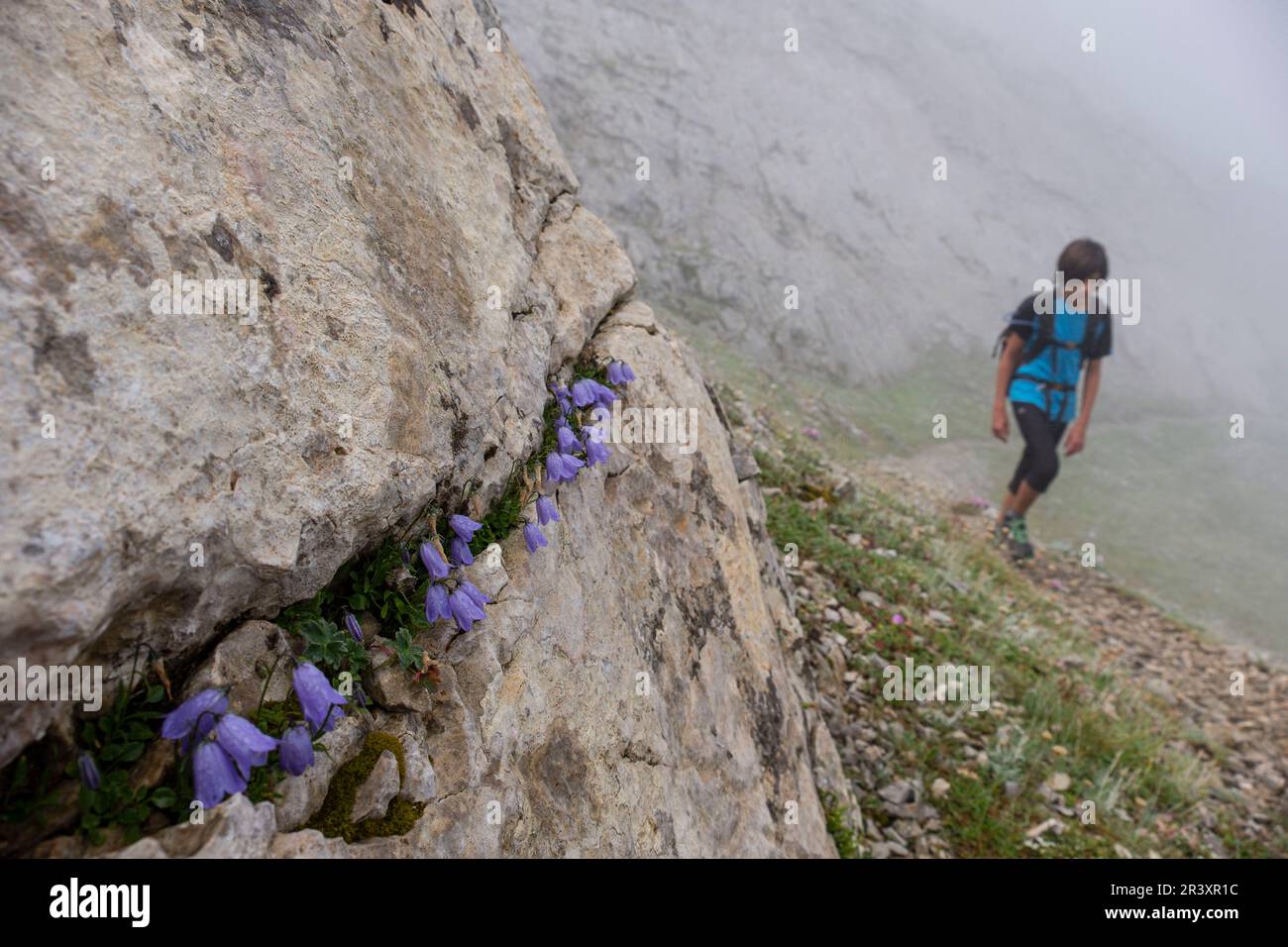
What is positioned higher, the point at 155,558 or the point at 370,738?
the point at 155,558

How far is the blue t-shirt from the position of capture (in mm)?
11180

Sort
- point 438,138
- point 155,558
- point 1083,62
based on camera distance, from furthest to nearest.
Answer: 1. point 1083,62
2. point 438,138
3. point 155,558

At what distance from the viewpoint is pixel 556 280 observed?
203 inches

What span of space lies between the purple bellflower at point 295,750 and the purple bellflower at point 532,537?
1434 mm

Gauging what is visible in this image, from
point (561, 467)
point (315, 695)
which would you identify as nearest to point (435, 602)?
point (315, 695)

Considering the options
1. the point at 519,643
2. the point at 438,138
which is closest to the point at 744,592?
the point at 519,643

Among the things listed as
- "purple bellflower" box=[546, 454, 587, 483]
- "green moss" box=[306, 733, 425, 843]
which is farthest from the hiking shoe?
"green moss" box=[306, 733, 425, 843]

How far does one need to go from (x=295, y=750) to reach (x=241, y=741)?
0.61ft

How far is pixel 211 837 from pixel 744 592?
3.69 meters

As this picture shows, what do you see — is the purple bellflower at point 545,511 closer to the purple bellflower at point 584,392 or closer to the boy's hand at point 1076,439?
the purple bellflower at point 584,392

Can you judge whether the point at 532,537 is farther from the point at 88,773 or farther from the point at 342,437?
the point at 88,773

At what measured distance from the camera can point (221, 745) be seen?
232 cm

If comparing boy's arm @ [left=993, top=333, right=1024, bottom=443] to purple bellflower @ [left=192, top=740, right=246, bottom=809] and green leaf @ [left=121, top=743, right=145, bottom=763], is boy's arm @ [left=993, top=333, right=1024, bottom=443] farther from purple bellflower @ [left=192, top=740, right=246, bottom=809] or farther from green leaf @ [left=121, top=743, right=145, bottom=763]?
green leaf @ [left=121, top=743, right=145, bottom=763]
